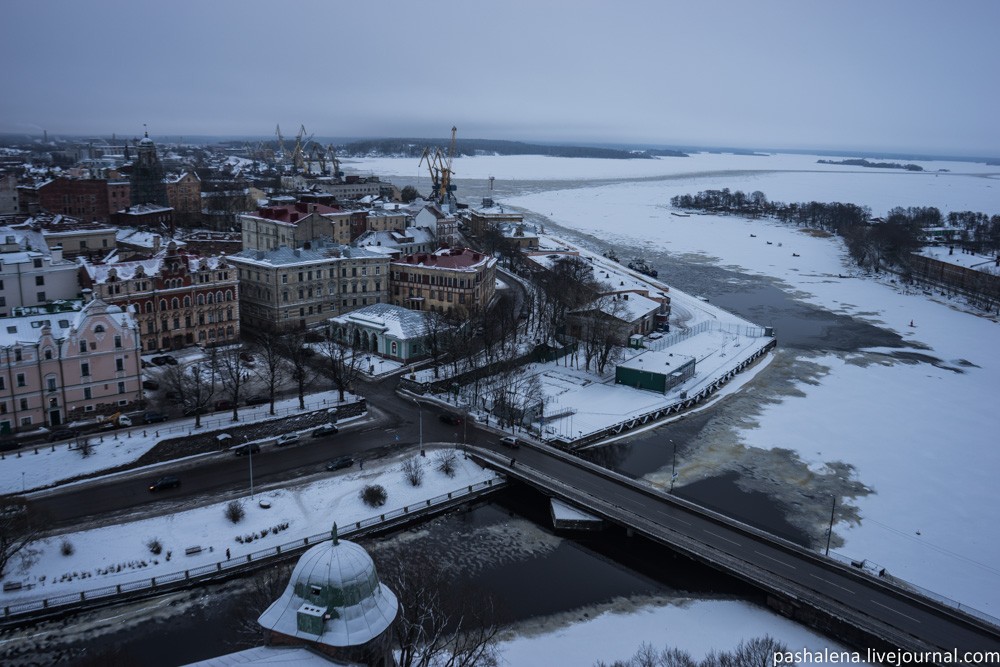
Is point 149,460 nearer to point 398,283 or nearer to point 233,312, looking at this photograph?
point 233,312

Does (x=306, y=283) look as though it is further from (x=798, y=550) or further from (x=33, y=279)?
(x=798, y=550)

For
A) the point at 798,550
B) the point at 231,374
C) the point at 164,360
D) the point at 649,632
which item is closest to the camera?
the point at 649,632

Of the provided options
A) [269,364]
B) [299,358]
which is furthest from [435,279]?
[269,364]

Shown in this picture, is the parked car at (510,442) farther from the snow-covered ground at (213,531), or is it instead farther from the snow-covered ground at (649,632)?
the snow-covered ground at (649,632)

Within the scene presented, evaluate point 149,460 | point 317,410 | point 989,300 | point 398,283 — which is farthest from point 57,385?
point 989,300

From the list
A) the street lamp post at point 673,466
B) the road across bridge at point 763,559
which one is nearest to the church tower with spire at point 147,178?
the road across bridge at point 763,559

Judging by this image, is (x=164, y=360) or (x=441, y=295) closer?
(x=164, y=360)
